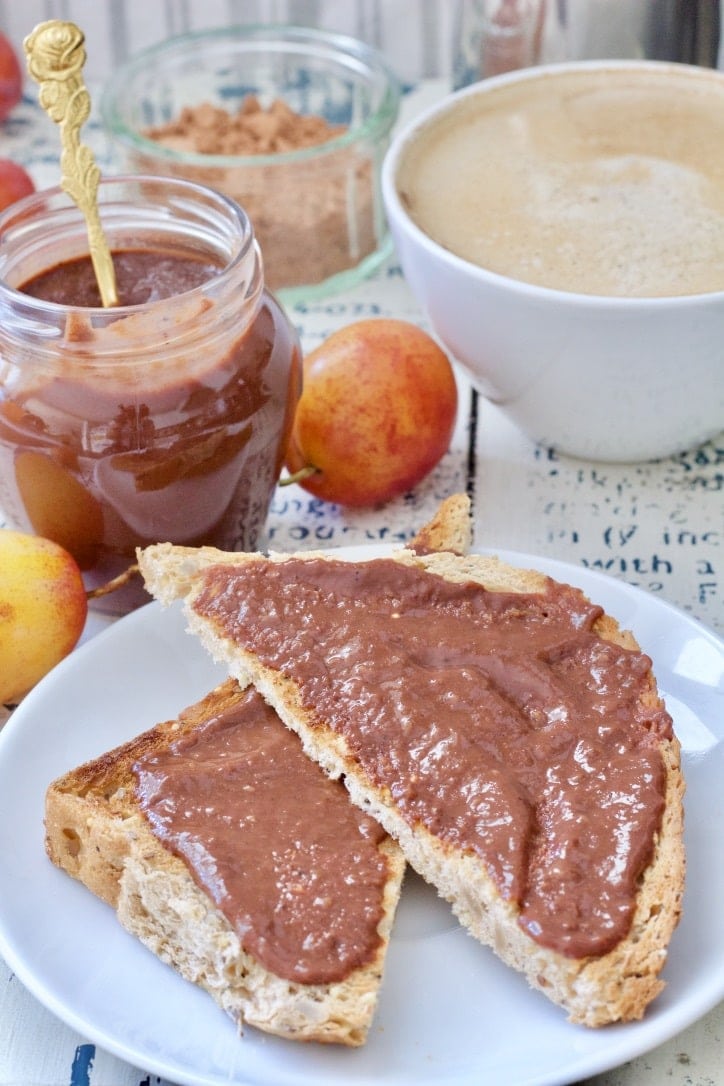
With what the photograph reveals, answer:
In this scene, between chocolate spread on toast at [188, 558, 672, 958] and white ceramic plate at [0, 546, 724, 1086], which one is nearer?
white ceramic plate at [0, 546, 724, 1086]

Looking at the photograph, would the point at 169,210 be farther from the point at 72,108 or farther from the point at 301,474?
the point at 301,474

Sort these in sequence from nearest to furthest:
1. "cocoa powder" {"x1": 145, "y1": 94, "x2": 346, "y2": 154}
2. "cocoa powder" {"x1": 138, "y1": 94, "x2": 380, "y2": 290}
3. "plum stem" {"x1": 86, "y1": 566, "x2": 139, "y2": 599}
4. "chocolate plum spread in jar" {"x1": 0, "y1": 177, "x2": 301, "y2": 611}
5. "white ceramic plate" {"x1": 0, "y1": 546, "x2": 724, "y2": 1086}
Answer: "white ceramic plate" {"x1": 0, "y1": 546, "x2": 724, "y2": 1086}
"chocolate plum spread in jar" {"x1": 0, "y1": 177, "x2": 301, "y2": 611}
"plum stem" {"x1": 86, "y1": 566, "x2": 139, "y2": 599}
"cocoa powder" {"x1": 138, "y1": 94, "x2": 380, "y2": 290}
"cocoa powder" {"x1": 145, "y1": 94, "x2": 346, "y2": 154}

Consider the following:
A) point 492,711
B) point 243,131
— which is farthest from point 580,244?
point 243,131

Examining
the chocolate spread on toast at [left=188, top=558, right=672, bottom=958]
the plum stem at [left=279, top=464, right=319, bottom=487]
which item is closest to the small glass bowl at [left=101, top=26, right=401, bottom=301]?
the plum stem at [left=279, top=464, right=319, bottom=487]

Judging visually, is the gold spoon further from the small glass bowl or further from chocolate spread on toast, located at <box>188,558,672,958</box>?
the small glass bowl

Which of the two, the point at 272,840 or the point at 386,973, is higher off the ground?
the point at 272,840

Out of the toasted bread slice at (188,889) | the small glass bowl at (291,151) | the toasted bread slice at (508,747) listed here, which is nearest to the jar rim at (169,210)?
the toasted bread slice at (508,747)

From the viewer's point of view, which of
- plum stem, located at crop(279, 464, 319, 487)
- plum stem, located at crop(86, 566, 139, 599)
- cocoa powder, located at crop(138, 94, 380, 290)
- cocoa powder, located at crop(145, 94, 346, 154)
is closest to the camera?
plum stem, located at crop(86, 566, 139, 599)
